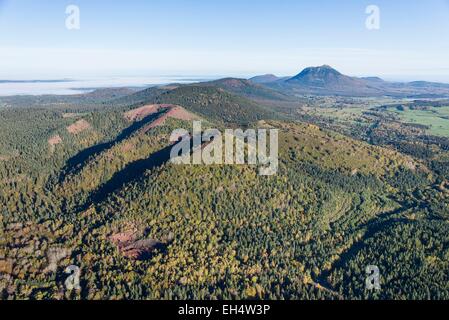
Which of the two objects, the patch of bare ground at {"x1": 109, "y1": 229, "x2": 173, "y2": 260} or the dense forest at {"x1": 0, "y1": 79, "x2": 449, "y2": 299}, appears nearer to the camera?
the dense forest at {"x1": 0, "y1": 79, "x2": 449, "y2": 299}

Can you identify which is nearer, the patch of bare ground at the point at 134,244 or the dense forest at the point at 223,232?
the dense forest at the point at 223,232

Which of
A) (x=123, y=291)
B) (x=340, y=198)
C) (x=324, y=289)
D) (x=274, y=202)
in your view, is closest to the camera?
(x=123, y=291)

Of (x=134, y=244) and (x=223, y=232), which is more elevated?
(x=223, y=232)

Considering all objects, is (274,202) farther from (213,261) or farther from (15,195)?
(15,195)

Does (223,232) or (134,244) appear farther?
(223,232)

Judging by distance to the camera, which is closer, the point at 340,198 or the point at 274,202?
the point at 274,202

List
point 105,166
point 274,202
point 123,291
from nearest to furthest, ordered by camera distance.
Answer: point 123,291
point 274,202
point 105,166

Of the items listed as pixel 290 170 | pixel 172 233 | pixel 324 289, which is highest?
pixel 290 170

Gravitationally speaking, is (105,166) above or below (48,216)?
above
